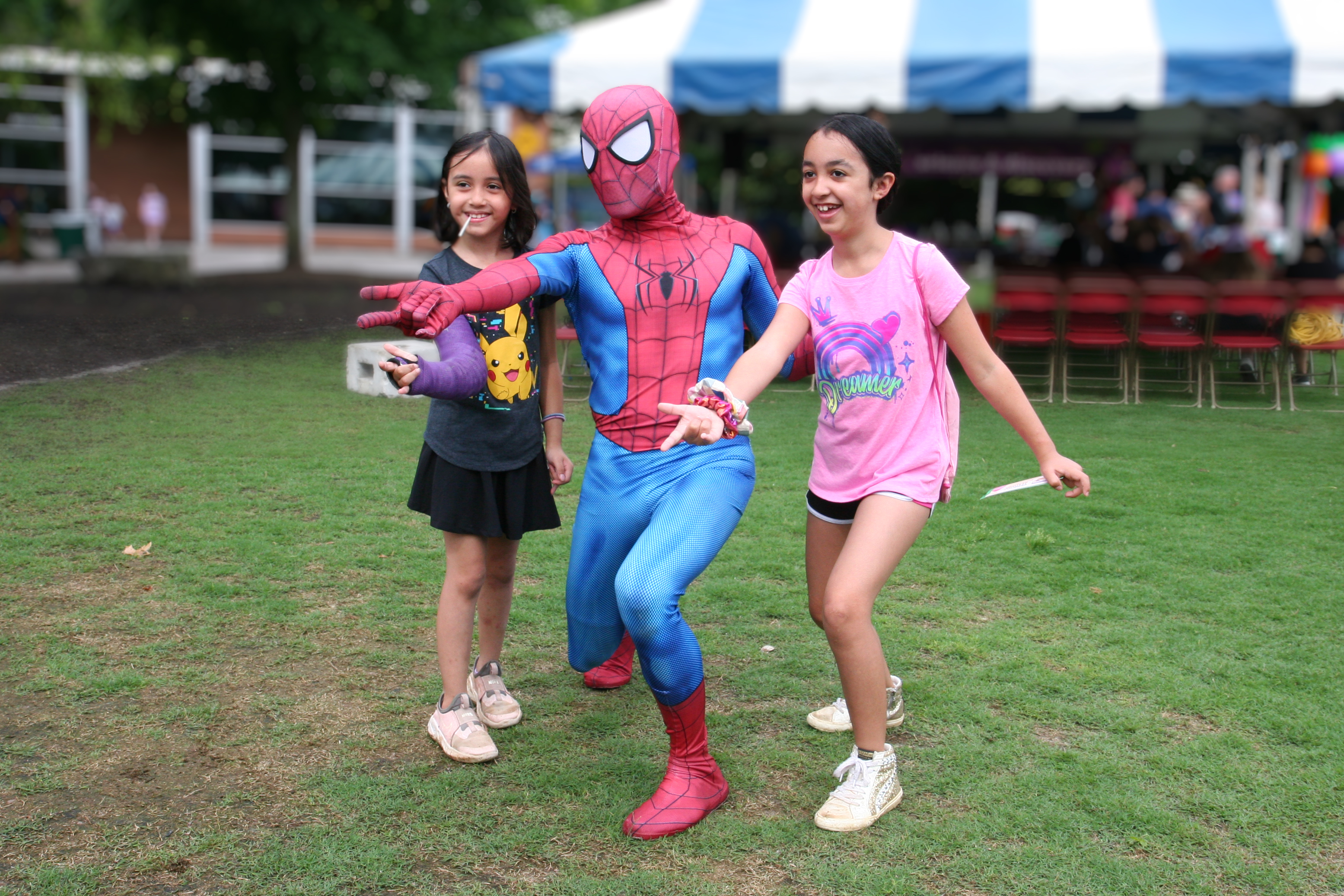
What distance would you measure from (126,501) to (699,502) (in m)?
3.71

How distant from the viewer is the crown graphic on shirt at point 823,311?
3.20m

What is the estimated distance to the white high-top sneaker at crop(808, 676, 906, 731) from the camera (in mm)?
3688

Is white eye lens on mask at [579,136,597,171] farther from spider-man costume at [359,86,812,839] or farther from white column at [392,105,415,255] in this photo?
white column at [392,105,415,255]

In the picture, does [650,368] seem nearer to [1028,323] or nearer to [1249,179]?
[1028,323]

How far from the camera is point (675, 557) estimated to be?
304 cm

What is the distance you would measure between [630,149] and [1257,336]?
7.83 m

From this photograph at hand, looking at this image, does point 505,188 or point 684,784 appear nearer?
point 684,784

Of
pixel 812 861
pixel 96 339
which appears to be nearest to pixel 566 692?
pixel 812 861

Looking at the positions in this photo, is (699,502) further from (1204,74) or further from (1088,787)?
(1204,74)

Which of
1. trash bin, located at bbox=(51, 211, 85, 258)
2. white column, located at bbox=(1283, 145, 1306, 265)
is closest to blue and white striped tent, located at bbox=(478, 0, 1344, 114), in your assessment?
white column, located at bbox=(1283, 145, 1306, 265)

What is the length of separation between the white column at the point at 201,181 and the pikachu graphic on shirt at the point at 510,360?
2871 centimetres

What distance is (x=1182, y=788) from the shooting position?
331 centimetres

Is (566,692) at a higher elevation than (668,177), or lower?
lower

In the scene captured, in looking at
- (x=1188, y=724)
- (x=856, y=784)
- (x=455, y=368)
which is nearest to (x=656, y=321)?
(x=455, y=368)
